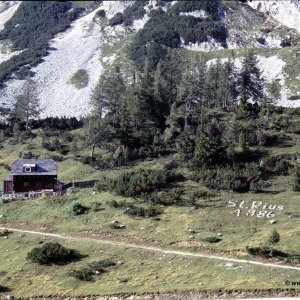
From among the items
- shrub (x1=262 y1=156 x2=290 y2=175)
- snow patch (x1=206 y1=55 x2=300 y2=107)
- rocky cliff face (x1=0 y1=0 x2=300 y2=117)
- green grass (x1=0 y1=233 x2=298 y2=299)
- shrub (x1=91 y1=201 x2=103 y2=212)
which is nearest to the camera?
green grass (x1=0 y1=233 x2=298 y2=299)

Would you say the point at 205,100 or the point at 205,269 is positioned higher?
the point at 205,100

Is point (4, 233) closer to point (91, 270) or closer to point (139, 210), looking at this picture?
point (139, 210)

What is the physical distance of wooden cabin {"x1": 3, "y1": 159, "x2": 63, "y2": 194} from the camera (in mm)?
70812

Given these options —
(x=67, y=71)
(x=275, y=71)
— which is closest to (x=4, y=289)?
(x=275, y=71)

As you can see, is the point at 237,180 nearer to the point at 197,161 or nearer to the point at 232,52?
the point at 197,161

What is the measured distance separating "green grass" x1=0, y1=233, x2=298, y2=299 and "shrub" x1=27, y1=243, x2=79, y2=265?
0.70 metres

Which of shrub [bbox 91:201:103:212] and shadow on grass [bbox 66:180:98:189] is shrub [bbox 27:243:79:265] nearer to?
shrub [bbox 91:201:103:212]

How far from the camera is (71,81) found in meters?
156

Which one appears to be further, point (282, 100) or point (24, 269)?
point (282, 100)

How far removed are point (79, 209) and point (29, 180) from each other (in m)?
16.4

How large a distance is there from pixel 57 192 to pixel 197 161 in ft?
66.5

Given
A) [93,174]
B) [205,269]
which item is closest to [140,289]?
[205,269]

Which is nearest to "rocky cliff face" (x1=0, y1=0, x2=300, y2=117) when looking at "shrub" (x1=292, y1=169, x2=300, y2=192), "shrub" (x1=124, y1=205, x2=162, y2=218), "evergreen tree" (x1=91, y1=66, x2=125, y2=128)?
"evergreen tree" (x1=91, y1=66, x2=125, y2=128)

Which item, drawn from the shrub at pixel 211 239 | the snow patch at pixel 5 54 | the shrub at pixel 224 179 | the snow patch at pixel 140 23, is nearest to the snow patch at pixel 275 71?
the snow patch at pixel 140 23
